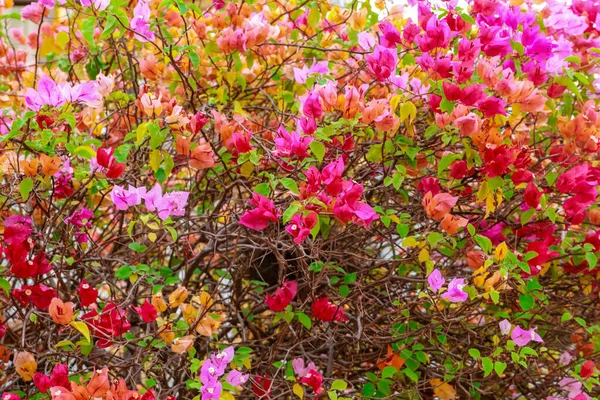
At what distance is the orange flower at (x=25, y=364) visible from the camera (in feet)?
5.25

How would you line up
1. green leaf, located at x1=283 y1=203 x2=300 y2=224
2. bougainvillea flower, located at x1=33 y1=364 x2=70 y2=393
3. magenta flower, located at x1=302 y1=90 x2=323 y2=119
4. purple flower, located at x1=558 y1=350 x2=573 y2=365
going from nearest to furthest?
green leaf, located at x1=283 y1=203 x2=300 y2=224
bougainvillea flower, located at x1=33 y1=364 x2=70 y2=393
magenta flower, located at x1=302 y1=90 x2=323 y2=119
purple flower, located at x1=558 y1=350 x2=573 y2=365

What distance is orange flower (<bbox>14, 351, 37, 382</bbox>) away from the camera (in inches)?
63.0

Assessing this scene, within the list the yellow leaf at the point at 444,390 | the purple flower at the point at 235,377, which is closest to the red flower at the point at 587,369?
the yellow leaf at the point at 444,390

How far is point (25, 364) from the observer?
160 centimetres

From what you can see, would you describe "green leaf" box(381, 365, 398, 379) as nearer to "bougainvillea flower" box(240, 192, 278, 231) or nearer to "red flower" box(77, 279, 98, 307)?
"bougainvillea flower" box(240, 192, 278, 231)

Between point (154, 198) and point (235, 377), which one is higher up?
point (154, 198)

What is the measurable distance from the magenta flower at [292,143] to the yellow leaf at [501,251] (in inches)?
19.0

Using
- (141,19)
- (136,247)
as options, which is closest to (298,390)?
(136,247)

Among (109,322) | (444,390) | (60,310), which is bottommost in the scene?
(444,390)

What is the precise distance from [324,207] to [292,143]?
0.61 feet

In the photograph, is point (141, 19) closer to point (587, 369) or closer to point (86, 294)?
point (86, 294)

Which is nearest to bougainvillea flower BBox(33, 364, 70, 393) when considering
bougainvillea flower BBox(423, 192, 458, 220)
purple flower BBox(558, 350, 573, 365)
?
bougainvillea flower BBox(423, 192, 458, 220)

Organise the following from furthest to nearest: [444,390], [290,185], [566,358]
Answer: [566,358] → [444,390] → [290,185]

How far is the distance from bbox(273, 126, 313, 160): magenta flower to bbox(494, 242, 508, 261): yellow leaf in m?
0.48
